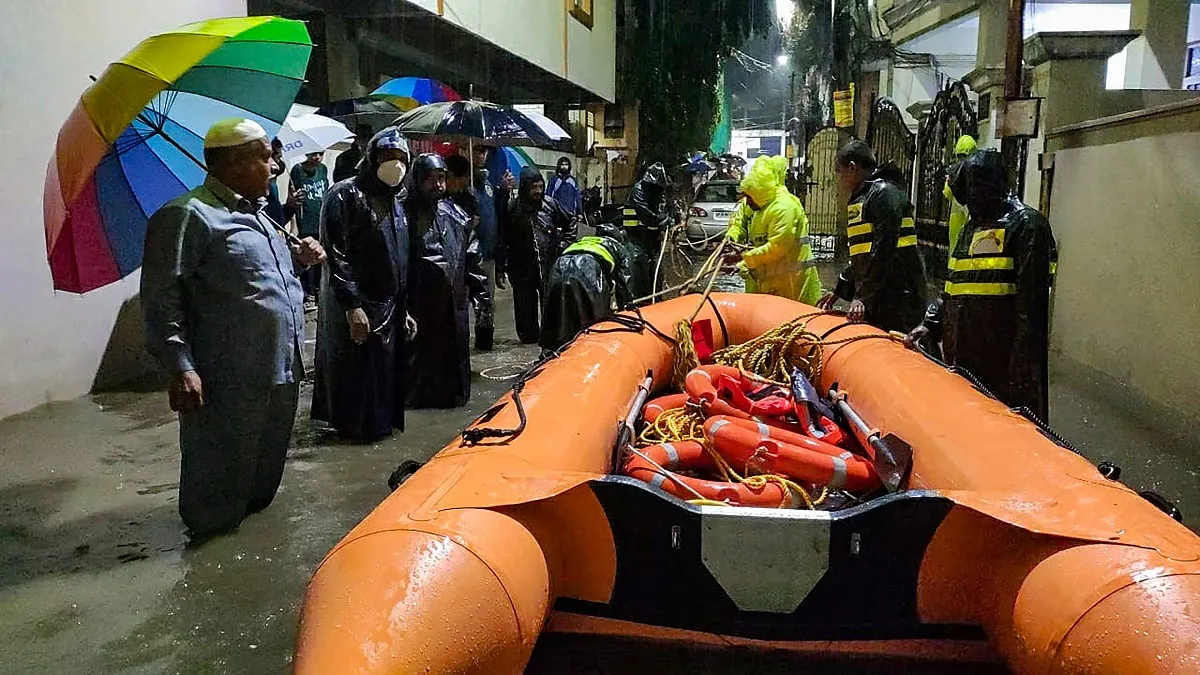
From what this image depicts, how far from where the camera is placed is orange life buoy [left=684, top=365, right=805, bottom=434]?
342 cm

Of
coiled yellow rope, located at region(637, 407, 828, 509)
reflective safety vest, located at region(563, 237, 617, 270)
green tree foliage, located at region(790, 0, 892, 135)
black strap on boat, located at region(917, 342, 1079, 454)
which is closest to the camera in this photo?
black strap on boat, located at region(917, 342, 1079, 454)

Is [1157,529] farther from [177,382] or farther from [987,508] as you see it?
[177,382]

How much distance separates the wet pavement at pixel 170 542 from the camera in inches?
101

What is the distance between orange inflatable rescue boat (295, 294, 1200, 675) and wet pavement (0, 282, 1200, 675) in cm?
32

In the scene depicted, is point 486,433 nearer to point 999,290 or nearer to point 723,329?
point 999,290

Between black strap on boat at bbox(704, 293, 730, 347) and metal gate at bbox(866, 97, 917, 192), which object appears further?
metal gate at bbox(866, 97, 917, 192)

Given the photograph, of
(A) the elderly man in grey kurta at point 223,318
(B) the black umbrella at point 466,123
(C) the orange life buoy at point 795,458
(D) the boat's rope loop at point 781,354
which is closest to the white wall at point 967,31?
(B) the black umbrella at point 466,123

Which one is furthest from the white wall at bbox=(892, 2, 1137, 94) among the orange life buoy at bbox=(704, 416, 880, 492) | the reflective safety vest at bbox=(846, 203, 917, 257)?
the orange life buoy at bbox=(704, 416, 880, 492)

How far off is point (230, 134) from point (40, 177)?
9.99 feet

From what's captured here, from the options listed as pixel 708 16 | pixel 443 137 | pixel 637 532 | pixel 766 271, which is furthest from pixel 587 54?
pixel 637 532

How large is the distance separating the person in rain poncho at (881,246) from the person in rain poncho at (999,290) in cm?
90

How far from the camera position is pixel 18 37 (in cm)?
508

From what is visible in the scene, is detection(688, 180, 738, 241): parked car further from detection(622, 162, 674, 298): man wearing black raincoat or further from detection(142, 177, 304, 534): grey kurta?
detection(142, 177, 304, 534): grey kurta

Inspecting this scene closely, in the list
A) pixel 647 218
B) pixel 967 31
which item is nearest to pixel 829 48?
pixel 967 31
